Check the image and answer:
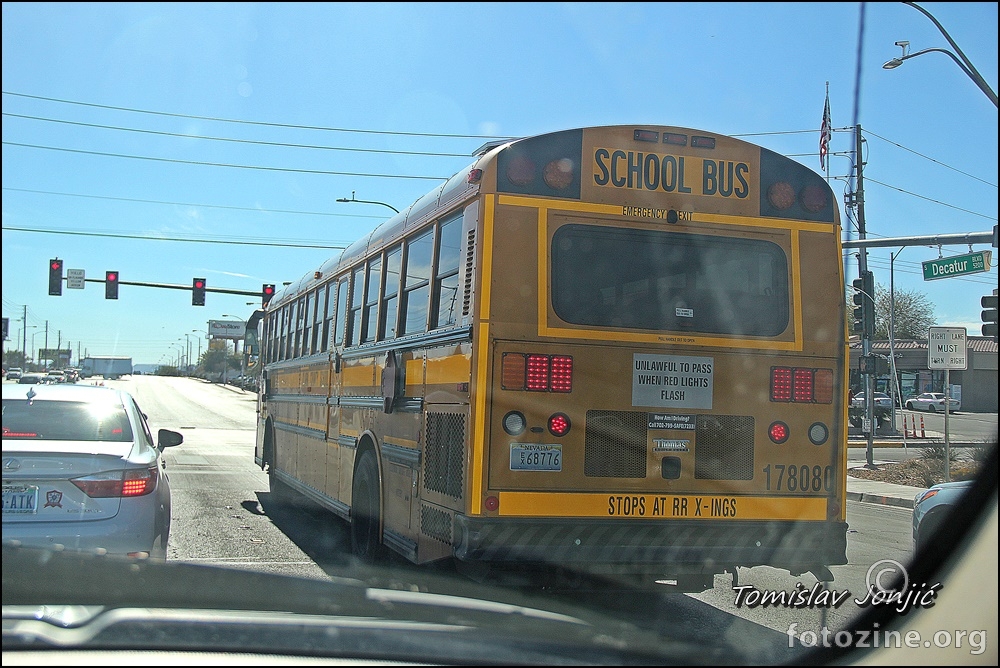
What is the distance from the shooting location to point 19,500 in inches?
241

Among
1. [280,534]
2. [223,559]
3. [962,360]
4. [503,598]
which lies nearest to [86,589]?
[503,598]

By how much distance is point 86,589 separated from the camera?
118 inches

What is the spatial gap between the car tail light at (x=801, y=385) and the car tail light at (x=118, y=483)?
4287 millimetres

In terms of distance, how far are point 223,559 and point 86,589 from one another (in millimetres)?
5924

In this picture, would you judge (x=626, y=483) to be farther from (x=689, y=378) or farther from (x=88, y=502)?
(x=88, y=502)

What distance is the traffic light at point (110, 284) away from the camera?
108 feet

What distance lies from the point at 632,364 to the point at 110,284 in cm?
3027

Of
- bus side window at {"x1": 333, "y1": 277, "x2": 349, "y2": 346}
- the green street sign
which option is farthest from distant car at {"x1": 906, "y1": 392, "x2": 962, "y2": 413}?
bus side window at {"x1": 333, "y1": 277, "x2": 349, "y2": 346}

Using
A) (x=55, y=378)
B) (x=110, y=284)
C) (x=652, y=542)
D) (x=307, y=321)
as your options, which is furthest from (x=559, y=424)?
(x=55, y=378)

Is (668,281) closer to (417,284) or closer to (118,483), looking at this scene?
(417,284)

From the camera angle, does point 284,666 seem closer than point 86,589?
Yes

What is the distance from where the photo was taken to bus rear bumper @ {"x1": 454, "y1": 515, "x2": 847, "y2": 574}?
5.79 meters

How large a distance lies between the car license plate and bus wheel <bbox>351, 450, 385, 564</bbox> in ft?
8.83

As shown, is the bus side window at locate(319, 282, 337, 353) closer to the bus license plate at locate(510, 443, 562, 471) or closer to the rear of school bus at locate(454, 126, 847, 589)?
the rear of school bus at locate(454, 126, 847, 589)
